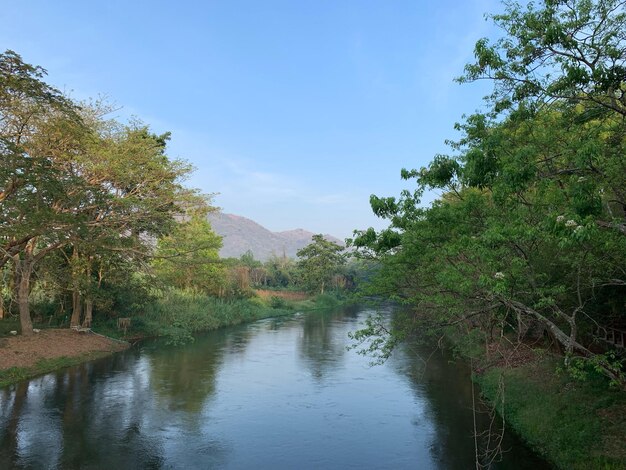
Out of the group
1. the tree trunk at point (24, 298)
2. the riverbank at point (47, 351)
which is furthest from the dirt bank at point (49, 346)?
the tree trunk at point (24, 298)

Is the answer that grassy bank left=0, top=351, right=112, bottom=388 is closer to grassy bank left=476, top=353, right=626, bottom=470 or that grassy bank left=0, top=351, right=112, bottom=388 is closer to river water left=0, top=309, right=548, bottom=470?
river water left=0, top=309, right=548, bottom=470

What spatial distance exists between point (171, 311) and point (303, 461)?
26755mm

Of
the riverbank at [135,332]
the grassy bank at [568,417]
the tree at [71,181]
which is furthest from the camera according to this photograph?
the riverbank at [135,332]

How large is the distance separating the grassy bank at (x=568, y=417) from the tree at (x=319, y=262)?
5909 centimetres

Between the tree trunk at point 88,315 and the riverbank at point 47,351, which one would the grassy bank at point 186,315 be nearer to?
the tree trunk at point 88,315

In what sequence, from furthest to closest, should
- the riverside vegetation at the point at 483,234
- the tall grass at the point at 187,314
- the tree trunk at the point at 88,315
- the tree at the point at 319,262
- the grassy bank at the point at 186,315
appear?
the tree at the point at 319,262
the tall grass at the point at 187,314
the grassy bank at the point at 186,315
the tree trunk at the point at 88,315
the riverside vegetation at the point at 483,234

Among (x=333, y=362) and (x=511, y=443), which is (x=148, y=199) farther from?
(x=511, y=443)

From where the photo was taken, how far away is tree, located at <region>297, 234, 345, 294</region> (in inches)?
3053

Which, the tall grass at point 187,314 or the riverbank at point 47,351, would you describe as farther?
the tall grass at point 187,314

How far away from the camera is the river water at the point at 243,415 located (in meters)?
13.4

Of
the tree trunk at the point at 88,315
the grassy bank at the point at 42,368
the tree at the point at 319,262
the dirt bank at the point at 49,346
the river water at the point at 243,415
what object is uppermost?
the tree at the point at 319,262

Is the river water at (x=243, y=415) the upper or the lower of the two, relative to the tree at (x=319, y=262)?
lower

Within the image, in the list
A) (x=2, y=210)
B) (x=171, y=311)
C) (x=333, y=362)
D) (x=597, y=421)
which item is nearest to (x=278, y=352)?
(x=333, y=362)

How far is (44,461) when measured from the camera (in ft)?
41.4
